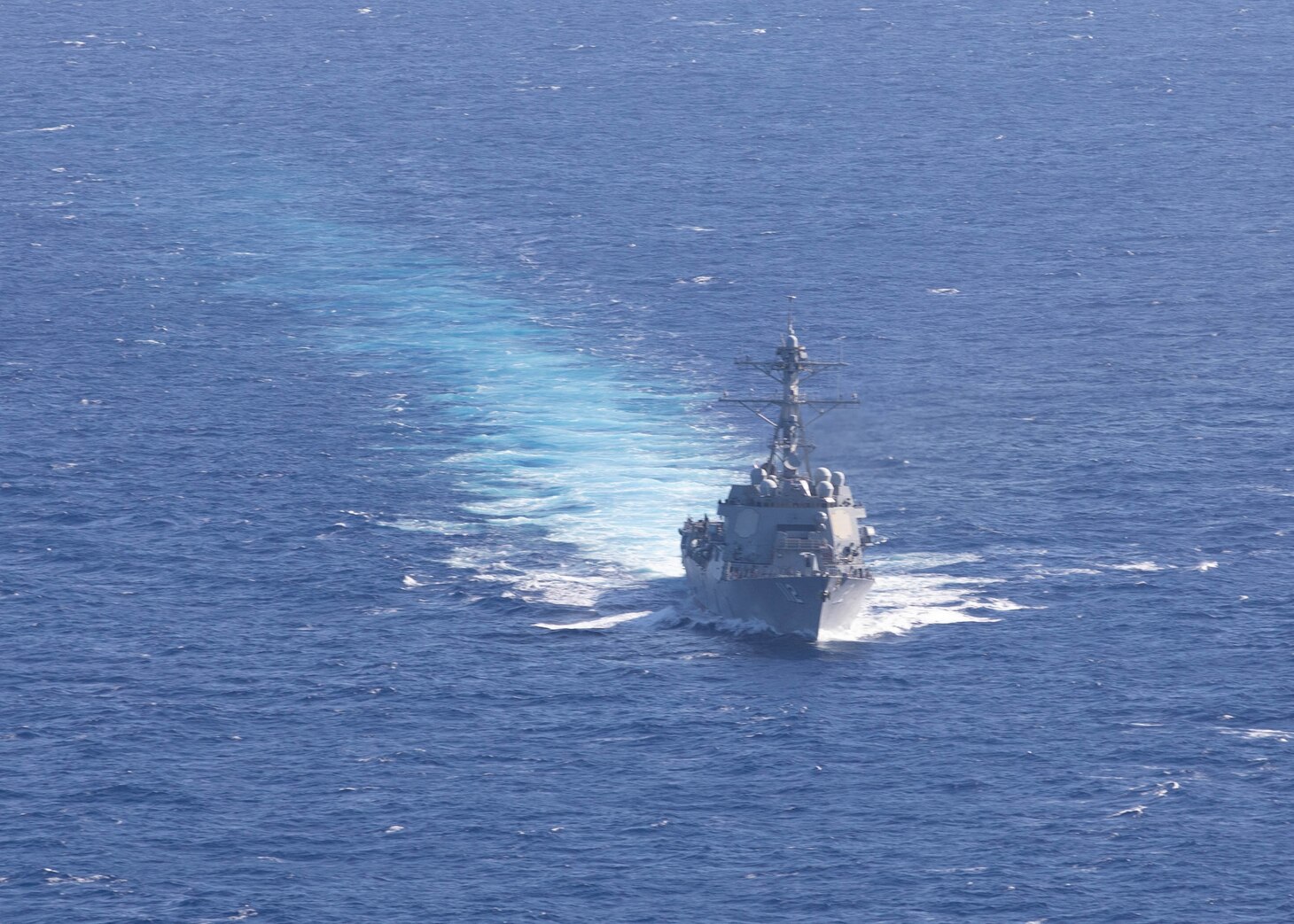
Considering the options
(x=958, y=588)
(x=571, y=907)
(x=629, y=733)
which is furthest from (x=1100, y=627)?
(x=571, y=907)

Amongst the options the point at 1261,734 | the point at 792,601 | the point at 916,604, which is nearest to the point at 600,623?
the point at 792,601

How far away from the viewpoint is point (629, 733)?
170m

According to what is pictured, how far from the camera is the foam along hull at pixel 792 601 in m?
186

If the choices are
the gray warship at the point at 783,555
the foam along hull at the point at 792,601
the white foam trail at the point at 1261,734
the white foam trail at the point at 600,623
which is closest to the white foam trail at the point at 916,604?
the foam along hull at the point at 792,601

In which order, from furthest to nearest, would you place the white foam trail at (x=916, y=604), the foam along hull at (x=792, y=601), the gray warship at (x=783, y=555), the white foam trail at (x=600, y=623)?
1. the white foam trail at (x=600, y=623)
2. the white foam trail at (x=916, y=604)
3. the gray warship at (x=783, y=555)
4. the foam along hull at (x=792, y=601)

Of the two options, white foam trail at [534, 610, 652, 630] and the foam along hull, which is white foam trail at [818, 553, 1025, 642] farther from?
white foam trail at [534, 610, 652, 630]

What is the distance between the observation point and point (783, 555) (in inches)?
7569

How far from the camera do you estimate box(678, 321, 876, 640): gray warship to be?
188 metres

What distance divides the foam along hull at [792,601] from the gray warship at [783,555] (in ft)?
Answer: 0.22

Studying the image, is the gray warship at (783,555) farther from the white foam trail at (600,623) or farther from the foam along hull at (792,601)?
the white foam trail at (600,623)

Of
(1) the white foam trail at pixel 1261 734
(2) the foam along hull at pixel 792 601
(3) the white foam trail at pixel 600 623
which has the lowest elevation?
(1) the white foam trail at pixel 1261 734

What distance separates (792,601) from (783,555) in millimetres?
5884

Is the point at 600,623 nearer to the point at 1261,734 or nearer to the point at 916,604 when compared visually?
the point at 916,604

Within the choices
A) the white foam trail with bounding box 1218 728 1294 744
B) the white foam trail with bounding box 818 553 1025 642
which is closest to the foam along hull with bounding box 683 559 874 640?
the white foam trail with bounding box 818 553 1025 642
